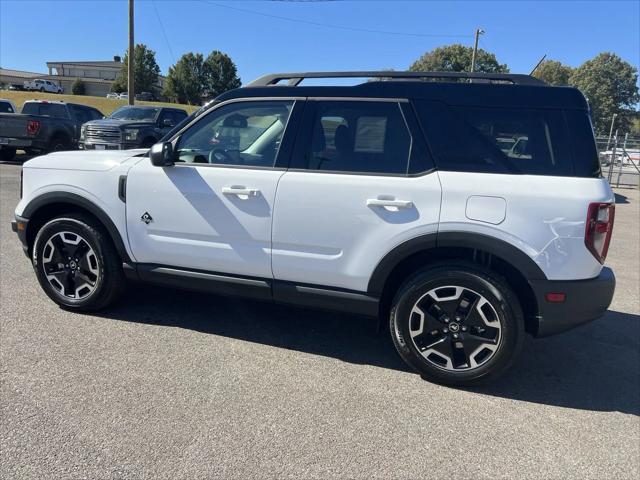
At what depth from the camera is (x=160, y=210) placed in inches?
150

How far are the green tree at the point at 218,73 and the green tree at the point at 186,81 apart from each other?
1.11m

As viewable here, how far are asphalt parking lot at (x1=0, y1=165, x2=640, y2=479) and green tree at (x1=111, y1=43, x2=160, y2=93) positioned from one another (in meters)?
87.7

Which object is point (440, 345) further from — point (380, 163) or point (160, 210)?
point (160, 210)

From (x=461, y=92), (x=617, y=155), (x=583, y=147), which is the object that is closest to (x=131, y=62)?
(x=617, y=155)

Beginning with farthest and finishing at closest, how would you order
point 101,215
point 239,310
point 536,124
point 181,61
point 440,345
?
point 181,61 → point 239,310 → point 101,215 → point 440,345 → point 536,124

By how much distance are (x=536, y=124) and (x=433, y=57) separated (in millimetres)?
76010

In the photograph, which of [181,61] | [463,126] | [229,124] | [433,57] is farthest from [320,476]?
[181,61]

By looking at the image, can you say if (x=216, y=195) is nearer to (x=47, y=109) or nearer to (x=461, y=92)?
(x=461, y=92)

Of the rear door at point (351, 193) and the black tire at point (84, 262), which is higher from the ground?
the rear door at point (351, 193)

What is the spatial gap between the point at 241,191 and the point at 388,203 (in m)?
1.04

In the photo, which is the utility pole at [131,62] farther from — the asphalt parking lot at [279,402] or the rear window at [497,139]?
the rear window at [497,139]

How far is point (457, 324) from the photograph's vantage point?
128 inches

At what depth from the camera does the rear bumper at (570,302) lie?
3.04 meters

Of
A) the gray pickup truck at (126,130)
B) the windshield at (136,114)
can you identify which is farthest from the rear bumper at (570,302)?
the windshield at (136,114)
